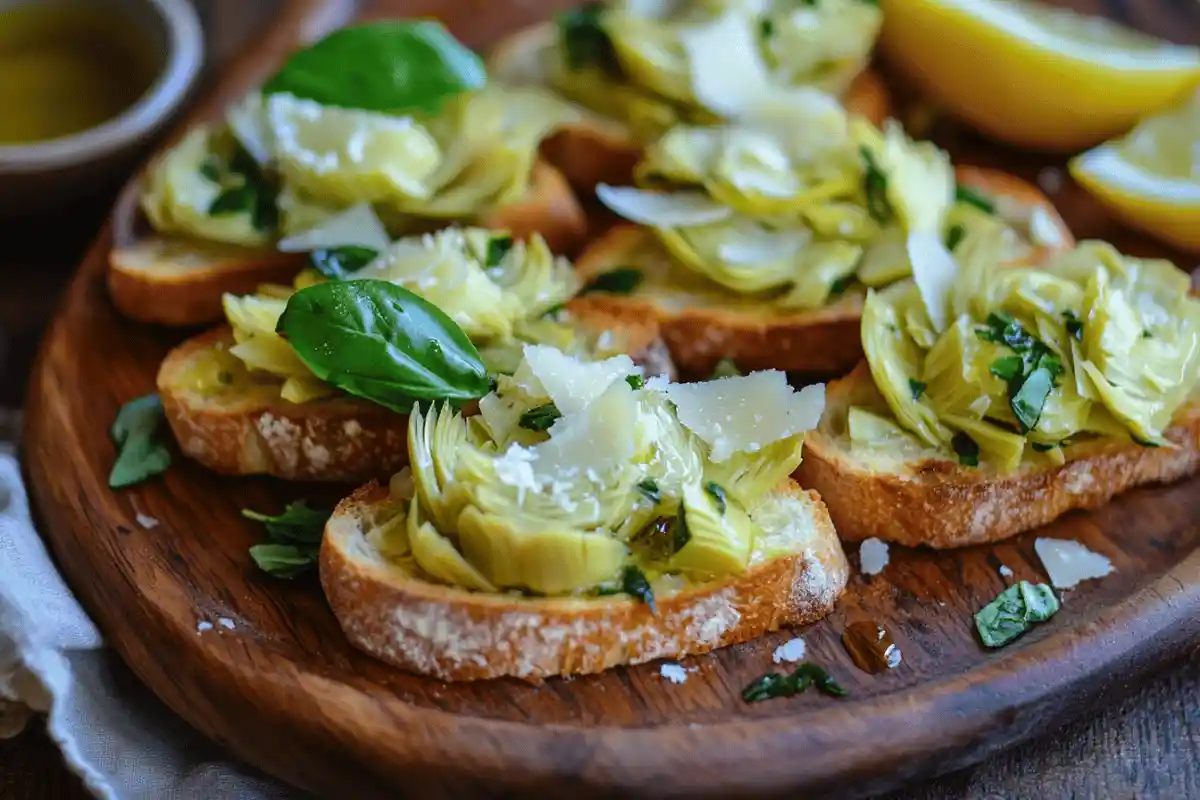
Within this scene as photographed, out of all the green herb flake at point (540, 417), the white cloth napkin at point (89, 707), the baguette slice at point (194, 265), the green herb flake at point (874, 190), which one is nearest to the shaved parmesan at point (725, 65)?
the green herb flake at point (874, 190)

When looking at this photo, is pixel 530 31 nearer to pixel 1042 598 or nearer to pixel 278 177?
pixel 278 177

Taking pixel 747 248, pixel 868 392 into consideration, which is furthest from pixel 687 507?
pixel 747 248

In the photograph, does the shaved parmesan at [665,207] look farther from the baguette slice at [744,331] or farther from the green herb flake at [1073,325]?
the green herb flake at [1073,325]

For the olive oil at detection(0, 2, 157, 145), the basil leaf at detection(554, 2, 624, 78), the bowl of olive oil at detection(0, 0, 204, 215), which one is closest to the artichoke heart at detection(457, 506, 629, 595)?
the basil leaf at detection(554, 2, 624, 78)

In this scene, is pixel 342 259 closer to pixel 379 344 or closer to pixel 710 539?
pixel 379 344

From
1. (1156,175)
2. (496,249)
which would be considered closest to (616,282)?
(496,249)

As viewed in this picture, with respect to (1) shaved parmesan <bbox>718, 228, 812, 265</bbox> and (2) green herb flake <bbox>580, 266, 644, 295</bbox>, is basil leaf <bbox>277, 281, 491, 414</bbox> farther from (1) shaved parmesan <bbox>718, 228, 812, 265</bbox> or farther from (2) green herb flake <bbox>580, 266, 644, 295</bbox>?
(1) shaved parmesan <bbox>718, 228, 812, 265</bbox>
